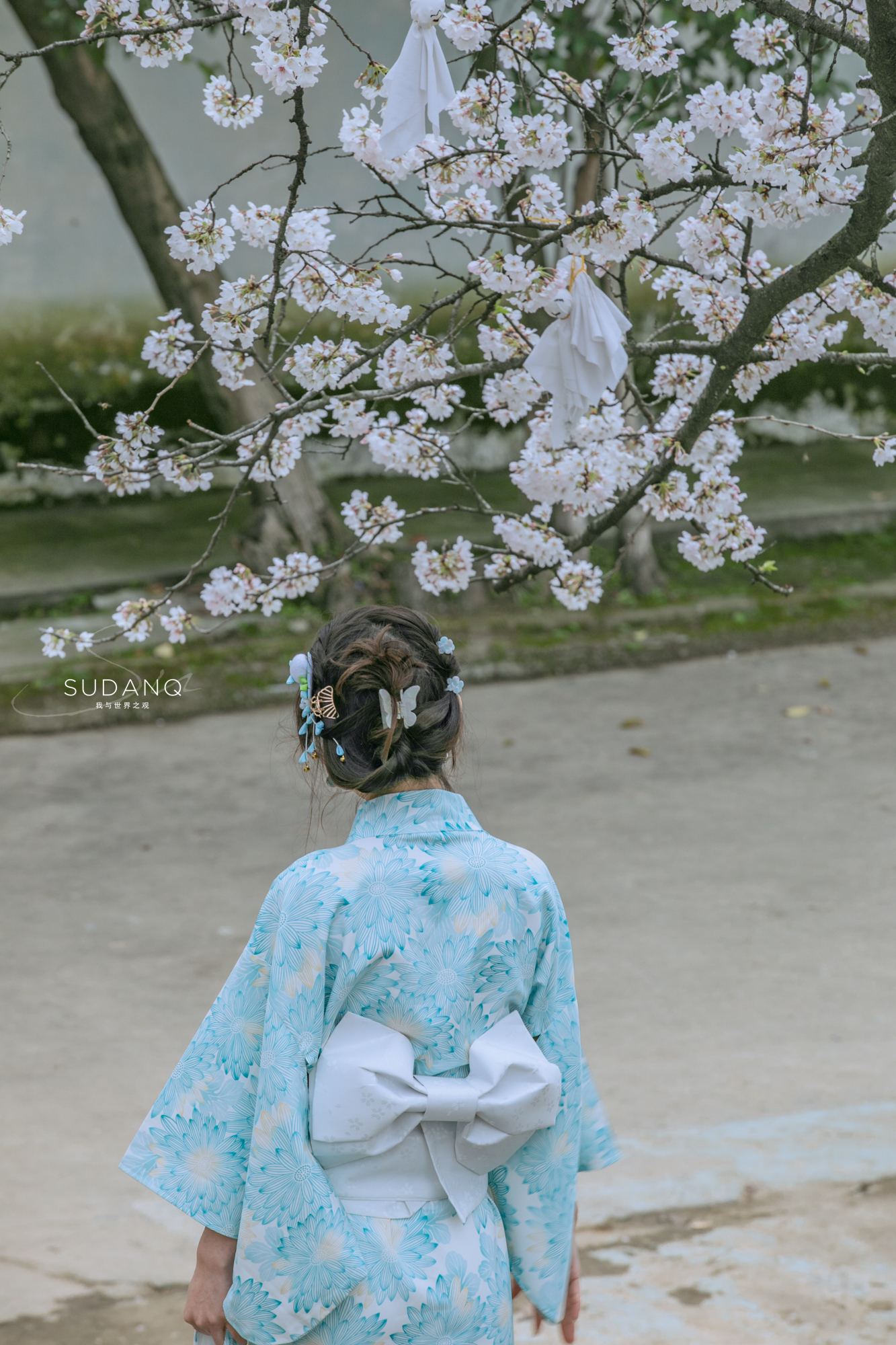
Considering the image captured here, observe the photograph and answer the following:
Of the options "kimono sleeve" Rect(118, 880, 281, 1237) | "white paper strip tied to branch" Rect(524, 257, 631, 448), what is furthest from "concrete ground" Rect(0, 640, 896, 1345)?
"white paper strip tied to branch" Rect(524, 257, 631, 448)

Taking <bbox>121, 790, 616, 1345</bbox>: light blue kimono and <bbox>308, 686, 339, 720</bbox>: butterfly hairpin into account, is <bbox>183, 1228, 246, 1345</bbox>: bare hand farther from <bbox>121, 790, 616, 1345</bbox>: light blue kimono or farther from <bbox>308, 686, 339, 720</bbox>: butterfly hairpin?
<bbox>308, 686, 339, 720</bbox>: butterfly hairpin

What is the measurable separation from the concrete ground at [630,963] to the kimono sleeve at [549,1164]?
0.29m

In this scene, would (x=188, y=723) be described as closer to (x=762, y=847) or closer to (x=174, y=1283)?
(x=762, y=847)

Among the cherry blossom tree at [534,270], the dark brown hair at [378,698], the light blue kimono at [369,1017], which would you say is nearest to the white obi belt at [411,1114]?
the light blue kimono at [369,1017]

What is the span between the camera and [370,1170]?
150 cm

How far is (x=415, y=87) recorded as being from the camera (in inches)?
75.9

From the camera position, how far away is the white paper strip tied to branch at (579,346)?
211 cm

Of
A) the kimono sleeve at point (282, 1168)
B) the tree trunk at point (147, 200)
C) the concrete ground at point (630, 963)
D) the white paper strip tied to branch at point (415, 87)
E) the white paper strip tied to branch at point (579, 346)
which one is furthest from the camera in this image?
the tree trunk at point (147, 200)

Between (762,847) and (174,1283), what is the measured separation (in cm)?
249

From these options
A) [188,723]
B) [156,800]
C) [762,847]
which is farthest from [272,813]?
[762,847]

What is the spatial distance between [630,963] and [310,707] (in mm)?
2363

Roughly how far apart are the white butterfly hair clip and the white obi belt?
0.34 metres

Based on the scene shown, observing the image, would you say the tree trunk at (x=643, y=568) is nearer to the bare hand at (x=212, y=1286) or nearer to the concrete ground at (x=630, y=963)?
the concrete ground at (x=630, y=963)

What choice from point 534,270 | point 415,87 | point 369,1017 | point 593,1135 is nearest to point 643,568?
point 534,270
